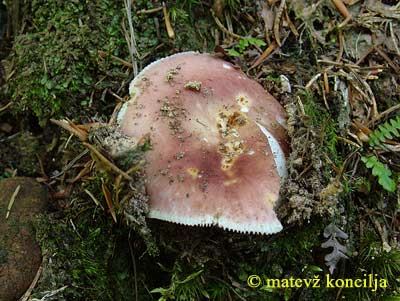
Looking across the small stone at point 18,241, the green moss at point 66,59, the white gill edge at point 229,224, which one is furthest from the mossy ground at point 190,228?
the white gill edge at point 229,224

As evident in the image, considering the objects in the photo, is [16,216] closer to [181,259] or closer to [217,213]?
[181,259]

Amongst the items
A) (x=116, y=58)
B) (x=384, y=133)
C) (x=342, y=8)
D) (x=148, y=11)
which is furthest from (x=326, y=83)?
(x=116, y=58)

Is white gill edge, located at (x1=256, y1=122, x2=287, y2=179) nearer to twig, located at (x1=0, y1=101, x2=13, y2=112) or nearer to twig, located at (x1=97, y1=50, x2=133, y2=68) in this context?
twig, located at (x1=97, y1=50, x2=133, y2=68)

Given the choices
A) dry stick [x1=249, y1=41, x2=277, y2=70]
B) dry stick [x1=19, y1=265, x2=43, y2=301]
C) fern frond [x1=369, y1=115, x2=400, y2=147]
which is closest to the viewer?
dry stick [x1=19, y1=265, x2=43, y2=301]

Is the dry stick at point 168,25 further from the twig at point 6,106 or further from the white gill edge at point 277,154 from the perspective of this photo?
the twig at point 6,106

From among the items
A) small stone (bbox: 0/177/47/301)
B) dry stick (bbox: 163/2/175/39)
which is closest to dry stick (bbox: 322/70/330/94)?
dry stick (bbox: 163/2/175/39)

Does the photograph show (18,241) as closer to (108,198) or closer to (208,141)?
(108,198)
